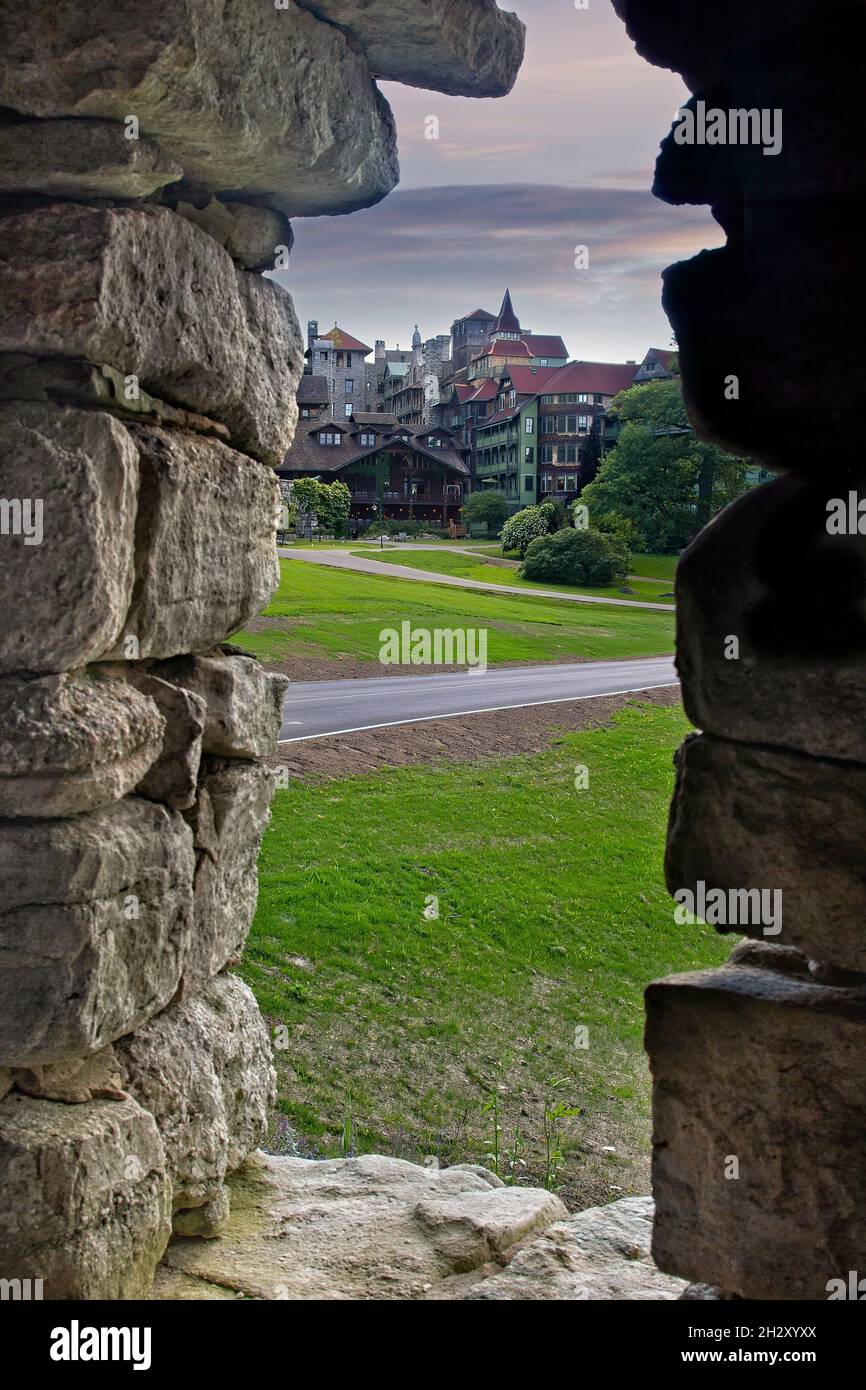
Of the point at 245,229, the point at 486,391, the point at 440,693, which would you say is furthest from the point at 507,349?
the point at 245,229

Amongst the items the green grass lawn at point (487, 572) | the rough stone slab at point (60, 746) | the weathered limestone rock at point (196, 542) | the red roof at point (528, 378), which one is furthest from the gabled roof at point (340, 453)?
the rough stone slab at point (60, 746)

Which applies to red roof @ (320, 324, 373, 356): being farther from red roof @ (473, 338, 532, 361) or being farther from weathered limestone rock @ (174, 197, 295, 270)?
weathered limestone rock @ (174, 197, 295, 270)

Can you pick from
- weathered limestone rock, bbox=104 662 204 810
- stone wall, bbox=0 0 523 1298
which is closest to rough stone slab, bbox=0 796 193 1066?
stone wall, bbox=0 0 523 1298

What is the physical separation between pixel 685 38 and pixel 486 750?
14824 mm

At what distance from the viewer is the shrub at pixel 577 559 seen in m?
37.6

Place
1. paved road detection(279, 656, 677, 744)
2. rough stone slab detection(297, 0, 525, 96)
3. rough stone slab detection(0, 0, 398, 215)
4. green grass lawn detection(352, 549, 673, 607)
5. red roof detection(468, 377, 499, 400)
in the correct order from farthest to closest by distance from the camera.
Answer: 1. red roof detection(468, 377, 499, 400)
2. green grass lawn detection(352, 549, 673, 607)
3. paved road detection(279, 656, 677, 744)
4. rough stone slab detection(297, 0, 525, 96)
5. rough stone slab detection(0, 0, 398, 215)

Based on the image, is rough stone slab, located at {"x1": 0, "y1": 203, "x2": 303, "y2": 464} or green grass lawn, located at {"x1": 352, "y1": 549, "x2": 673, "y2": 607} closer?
rough stone slab, located at {"x1": 0, "y1": 203, "x2": 303, "y2": 464}

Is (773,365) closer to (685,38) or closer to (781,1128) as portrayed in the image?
(685,38)

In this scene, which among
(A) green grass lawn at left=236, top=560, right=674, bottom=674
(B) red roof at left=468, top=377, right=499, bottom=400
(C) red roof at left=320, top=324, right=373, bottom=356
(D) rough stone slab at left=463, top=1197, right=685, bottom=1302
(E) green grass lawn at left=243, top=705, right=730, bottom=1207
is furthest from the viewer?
(C) red roof at left=320, top=324, right=373, bottom=356

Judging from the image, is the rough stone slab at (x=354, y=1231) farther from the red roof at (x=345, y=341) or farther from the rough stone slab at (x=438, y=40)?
the red roof at (x=345, y=341)

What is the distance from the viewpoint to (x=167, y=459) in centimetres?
399

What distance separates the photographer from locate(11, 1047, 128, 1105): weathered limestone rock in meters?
3.71

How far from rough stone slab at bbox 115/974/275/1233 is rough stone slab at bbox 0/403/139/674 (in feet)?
4.56

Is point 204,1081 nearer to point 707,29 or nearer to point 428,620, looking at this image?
point 707,29
